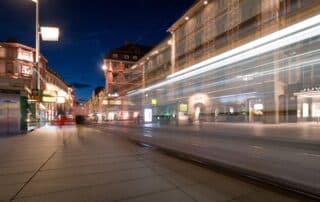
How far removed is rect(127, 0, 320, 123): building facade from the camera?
14.9 meters

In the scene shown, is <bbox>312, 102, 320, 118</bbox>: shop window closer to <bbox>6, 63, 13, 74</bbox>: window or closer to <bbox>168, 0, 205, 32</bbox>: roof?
<bbox>168, 0, 205, 32</bbox>: roof

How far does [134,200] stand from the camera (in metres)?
5.54

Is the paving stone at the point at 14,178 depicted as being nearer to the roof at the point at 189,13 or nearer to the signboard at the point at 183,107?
the signboard at the point at 183,107

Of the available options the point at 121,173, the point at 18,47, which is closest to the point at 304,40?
the point at 121,173

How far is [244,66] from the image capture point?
18344 mm

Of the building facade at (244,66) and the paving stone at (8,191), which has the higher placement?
the building facade at (244,66)

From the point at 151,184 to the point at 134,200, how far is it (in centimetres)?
120

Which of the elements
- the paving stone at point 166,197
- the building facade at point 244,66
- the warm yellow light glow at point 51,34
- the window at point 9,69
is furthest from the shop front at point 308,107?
the window at point 9,69

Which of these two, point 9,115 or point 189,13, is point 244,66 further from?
point 189,13

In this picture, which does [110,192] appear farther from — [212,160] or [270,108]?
[270,108]

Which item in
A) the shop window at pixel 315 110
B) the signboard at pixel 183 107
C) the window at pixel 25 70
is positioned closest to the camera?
the signboard at pixel 183 107

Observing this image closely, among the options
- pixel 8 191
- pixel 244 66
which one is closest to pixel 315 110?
pixel 244 66

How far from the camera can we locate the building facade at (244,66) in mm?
14945

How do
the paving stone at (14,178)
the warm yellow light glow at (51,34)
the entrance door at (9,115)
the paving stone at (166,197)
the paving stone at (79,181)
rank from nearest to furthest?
the paving stone at (166,197), the paving stone at (79,181), the paving stone at (14,178), the warm yellow light glow at (51,34), the entrance door at (9,115)
